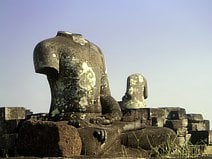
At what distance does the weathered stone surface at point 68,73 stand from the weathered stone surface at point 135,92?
6.56m

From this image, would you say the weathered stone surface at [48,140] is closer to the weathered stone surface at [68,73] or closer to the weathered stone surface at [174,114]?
the weathered stone surface at [68,73]

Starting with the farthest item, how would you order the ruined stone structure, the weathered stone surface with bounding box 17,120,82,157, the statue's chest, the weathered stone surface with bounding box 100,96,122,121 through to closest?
the weathered stone surface with bounding box 100,96,122,121 → the statue's chest → the ruined stone structure → the weathered stone surface with bounding box 17,120,82,157

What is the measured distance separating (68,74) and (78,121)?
1192 mm

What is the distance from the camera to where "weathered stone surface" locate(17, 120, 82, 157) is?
591 cm

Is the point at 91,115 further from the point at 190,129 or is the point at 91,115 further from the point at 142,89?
the point at 190,129

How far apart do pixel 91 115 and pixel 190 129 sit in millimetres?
8301

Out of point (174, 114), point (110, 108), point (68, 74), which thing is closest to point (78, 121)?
point (68, 74)

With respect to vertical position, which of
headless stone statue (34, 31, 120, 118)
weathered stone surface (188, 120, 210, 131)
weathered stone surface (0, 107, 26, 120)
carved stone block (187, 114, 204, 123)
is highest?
headless stone statue (34, 31, 120, 118)

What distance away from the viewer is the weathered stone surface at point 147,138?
7.22 m

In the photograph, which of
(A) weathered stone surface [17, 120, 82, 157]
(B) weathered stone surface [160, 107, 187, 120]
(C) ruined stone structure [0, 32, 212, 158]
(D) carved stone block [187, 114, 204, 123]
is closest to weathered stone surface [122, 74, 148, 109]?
(B) weathered stone surface [160, 107, 187, 120]

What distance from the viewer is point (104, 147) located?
6.90 metres

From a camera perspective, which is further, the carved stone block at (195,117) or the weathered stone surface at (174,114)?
the carved stone block at (195,117)

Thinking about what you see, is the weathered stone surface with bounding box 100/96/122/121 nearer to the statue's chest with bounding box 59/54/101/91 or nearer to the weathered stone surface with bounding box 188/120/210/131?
the statue's chest with bounding box 59/54/101/91

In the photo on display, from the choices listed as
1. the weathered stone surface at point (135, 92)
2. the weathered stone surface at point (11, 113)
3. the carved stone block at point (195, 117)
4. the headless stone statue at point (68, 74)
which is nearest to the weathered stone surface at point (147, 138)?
the headless stone statue at point (68, 74)
